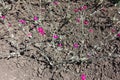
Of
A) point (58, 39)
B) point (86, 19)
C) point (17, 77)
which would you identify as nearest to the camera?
point (17, 77)

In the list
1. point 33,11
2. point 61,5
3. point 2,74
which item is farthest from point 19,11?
point 2,74

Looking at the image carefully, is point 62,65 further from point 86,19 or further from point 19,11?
point 19,11

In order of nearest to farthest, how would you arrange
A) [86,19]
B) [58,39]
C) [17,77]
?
[17,77] < [58,39] < [86,19]

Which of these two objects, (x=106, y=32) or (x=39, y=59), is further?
(x=106, y=32)

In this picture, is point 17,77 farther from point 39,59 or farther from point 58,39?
point 58,39

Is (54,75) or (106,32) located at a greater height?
(106,32)

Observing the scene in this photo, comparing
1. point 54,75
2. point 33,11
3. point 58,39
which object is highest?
point 33,11
